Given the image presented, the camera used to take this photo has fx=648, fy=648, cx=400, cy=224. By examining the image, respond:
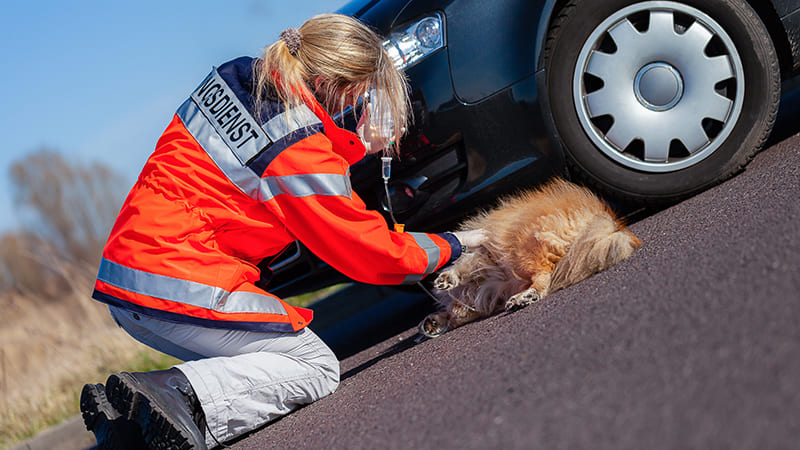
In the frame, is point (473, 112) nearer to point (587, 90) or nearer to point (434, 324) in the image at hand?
point (587, 90)

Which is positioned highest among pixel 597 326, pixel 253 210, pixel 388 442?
pixel 253 210

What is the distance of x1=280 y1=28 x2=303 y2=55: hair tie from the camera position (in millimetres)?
2457

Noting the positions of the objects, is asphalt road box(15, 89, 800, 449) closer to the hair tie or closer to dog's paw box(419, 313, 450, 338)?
dog's paw box(419, 313, 450, 338)

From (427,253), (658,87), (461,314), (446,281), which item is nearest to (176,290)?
(427,253)

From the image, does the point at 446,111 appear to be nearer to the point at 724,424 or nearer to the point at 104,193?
the point at 724,424

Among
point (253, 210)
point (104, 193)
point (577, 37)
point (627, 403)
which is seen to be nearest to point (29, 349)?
point (253, 210)

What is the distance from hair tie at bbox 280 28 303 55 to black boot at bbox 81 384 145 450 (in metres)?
1.40

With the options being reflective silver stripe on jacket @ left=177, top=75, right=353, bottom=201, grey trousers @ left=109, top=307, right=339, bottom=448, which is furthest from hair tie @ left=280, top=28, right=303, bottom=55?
grey trousers @ left=109, top=307, right=339, bottom=448

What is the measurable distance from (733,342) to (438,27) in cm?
190

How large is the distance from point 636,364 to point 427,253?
1209 mm

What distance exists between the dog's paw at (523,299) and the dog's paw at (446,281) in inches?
10.5

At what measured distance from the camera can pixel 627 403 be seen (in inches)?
52.2

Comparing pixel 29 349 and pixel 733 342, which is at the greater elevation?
pixel 29 349

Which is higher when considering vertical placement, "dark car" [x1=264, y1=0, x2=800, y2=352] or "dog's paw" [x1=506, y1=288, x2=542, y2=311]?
"dark car" [x1=264, y1=0, x2=800, y2=352]
